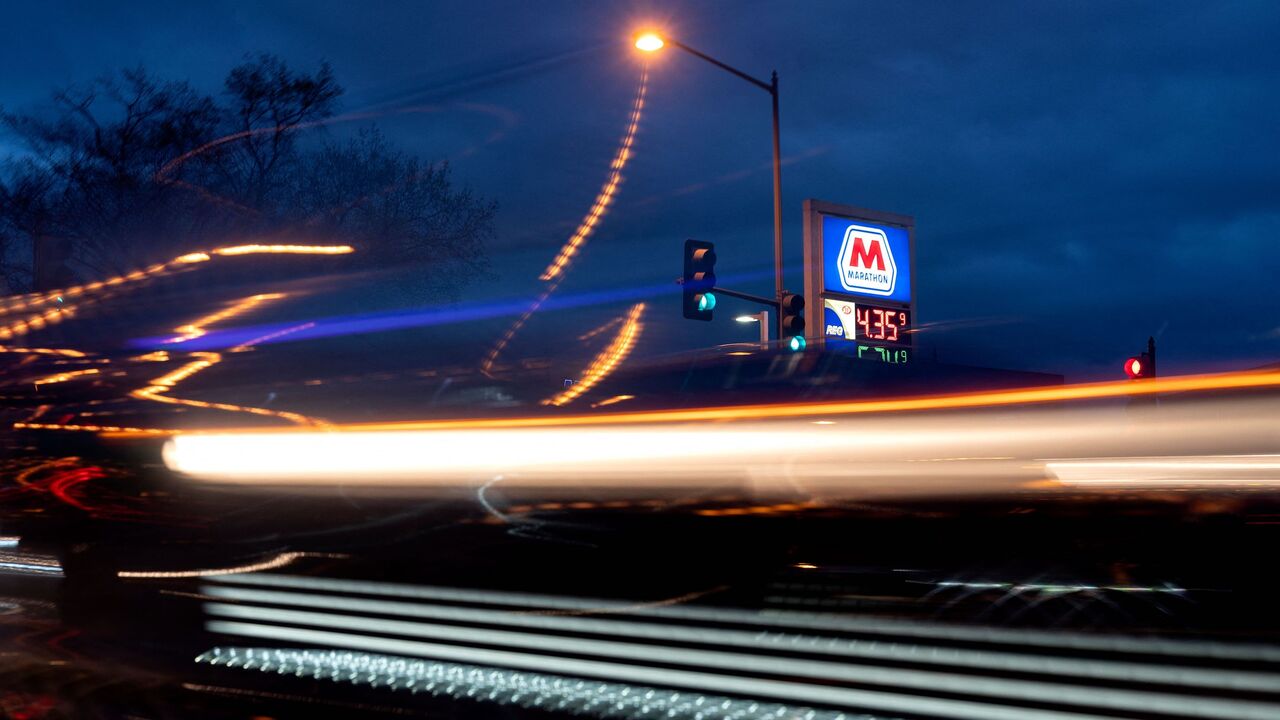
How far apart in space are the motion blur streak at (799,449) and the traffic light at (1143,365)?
0.25 m

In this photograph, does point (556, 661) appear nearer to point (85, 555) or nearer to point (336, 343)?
point (336, 343)

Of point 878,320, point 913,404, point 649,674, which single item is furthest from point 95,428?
point 878,320

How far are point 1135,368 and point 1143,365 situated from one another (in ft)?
0.17

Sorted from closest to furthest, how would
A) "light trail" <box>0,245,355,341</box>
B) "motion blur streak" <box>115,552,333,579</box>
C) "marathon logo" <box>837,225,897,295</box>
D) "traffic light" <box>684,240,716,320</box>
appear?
1. "motion blur streak" <box>115,552,333,579</box>
2. "light trail" <box>0,245,355,341</box>
3. "traffic light" <box>684,240,716,320</box>
4. "marathon logo" <box>837,225,897,295</box>

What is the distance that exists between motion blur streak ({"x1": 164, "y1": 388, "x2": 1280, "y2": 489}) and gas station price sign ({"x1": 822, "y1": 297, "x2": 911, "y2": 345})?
19.7 metres

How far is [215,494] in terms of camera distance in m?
6.08

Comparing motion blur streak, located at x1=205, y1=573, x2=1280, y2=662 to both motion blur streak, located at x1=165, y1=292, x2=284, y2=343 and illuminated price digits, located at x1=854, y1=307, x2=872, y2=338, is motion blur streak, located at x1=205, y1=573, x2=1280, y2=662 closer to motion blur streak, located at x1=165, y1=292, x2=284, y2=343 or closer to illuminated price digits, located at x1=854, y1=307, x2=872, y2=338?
motion blur streak, located at x1=165, y1=292, x2=284, y2=343

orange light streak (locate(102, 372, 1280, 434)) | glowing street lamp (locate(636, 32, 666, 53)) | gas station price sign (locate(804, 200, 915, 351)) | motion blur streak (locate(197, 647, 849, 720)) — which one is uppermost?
glowing street lamp (locate(636, 32, 666, 53))

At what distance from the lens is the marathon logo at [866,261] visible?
25922 millimetres

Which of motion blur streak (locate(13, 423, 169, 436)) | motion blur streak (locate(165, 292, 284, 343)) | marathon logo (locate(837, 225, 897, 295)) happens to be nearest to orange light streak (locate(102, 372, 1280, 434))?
motion blur streak (locate(13, 423, 169, 436))

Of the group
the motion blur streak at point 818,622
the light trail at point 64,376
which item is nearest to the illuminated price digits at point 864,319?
the light trail at point 64,376

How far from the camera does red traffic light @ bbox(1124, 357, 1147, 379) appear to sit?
374 centimetres

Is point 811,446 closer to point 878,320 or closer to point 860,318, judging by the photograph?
point 860,318

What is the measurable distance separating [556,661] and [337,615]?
1.38 metres
